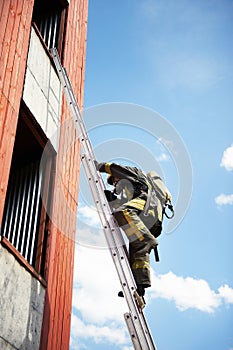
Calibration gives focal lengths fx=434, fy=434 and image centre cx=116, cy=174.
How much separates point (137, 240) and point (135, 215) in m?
0.36

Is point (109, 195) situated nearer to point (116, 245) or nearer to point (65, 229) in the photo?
point (116, 245)

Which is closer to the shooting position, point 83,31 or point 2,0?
point 2,0

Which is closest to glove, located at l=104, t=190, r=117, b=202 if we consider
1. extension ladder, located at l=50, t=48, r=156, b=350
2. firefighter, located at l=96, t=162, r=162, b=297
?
firefighter, located at l=96, t=162, r=162, b=297

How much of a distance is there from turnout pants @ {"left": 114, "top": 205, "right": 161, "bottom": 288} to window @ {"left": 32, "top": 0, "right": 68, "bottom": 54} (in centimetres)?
420

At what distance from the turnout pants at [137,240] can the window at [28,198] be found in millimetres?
1449

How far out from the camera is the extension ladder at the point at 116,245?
429cm

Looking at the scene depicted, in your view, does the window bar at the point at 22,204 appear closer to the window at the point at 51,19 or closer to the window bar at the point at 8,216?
the window bar at the point at 8,216

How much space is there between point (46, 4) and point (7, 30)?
3341 millimetres

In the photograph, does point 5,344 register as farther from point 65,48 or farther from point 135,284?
point 65,48

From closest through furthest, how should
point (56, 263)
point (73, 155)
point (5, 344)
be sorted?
point (5, 344), point (56, 263), point (73, 155)

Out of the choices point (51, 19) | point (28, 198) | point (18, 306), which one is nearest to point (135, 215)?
point (18, 306)

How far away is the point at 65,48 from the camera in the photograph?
842 cm

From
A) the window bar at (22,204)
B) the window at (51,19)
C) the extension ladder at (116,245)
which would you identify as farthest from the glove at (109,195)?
the window at (51,19)

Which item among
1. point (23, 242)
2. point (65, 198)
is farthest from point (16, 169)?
point (23, 242)
